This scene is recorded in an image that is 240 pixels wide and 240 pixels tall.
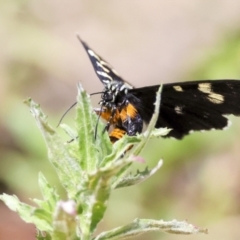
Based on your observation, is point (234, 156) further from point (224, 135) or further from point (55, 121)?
point (55, 121)

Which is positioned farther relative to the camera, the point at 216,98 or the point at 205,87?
the point at 216,98

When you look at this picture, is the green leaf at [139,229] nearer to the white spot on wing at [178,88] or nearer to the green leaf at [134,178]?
the green leaf at [134,178]

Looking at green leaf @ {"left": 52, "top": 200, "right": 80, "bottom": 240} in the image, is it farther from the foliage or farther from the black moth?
the black moth

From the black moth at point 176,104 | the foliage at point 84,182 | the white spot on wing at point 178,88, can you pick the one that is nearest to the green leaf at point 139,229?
the foliage at point 84,182

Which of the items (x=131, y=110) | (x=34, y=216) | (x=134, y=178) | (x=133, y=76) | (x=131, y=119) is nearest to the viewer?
(x=34, y=216)

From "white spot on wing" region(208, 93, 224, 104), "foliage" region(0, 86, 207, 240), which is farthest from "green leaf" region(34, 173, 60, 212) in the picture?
"white spot on wing" region(208, 93, 224, 104)

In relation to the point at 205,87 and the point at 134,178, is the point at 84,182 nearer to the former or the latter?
the point at 134,178

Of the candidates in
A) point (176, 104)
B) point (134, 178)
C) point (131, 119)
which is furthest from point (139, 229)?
point (176, 104)
